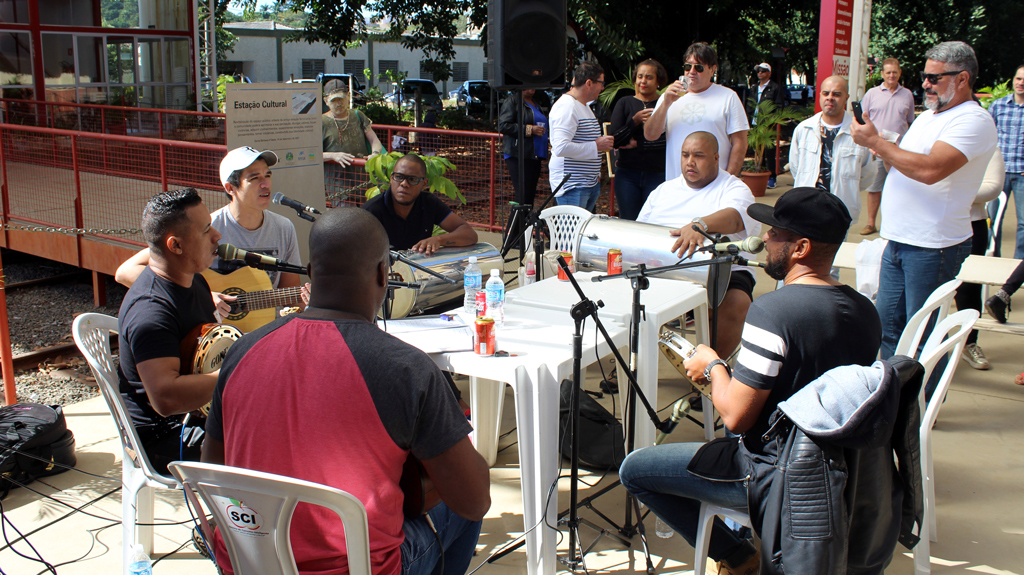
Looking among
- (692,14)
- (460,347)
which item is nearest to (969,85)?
(460,347)

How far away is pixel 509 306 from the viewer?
3439mm

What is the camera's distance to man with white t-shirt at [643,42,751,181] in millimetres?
5121

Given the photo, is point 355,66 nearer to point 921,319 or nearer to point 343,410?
point 921,319

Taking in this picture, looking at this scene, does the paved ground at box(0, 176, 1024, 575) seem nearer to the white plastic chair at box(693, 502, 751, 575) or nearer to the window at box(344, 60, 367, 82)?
the white plastic chair at box(693, 502, 751, 575)

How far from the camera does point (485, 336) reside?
2.75 meters

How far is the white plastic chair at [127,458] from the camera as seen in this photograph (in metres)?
2.51

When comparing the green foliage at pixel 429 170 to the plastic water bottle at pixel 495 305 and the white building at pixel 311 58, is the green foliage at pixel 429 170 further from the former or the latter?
the white building at pixel 311 58

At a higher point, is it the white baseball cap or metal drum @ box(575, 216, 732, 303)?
the white baseball cap

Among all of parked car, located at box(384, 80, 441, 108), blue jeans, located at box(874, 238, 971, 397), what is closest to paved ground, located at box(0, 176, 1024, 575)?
blue jeans, located at box(874, 238, 971, 397)

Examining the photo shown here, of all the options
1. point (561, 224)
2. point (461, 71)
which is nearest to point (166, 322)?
point (561, 224)

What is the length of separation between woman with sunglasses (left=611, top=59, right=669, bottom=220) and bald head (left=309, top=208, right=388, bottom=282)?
13.6 feet

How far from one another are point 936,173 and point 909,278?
21.9 inches

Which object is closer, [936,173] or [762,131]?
[936,173]

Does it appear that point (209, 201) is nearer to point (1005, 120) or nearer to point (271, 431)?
point (271, 431)
